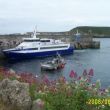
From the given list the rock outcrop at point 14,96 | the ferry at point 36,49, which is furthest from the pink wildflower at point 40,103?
the ferry at point 36,49

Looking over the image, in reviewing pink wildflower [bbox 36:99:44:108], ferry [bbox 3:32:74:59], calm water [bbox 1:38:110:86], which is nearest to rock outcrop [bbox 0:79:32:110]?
pink wildflower [bbox 36:99:44:108]

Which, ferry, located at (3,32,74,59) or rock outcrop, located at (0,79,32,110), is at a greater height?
rock outcrop, located at (0,79,32,110)

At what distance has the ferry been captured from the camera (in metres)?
81.8

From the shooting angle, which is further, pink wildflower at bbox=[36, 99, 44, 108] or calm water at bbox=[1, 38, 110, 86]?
calm water at bbox=[1, 38, 110, 86]

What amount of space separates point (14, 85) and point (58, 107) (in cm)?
106

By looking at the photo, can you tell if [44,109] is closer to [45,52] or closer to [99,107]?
[99,107]

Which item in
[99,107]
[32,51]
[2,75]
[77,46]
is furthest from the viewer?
[77,46]

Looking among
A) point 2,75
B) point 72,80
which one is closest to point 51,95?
point 72,80

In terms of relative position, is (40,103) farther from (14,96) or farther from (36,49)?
(36,49)

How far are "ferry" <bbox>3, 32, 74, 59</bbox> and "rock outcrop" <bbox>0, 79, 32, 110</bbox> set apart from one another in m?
72.9

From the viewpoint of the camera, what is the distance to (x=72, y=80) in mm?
8812

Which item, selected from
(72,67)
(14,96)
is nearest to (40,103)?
(14,96)

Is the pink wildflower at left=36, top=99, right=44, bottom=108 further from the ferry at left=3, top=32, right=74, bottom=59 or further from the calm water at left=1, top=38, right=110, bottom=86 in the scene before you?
the ferry at left=3, top=32, right=74, bottom=59

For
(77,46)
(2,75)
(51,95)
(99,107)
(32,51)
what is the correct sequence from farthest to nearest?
1. (77,46)
2. (32,51)
3. (2,75)
4. (51,95)
5. (99,107)
